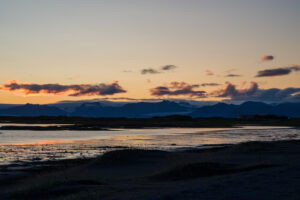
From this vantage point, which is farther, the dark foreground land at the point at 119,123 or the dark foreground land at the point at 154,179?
the dark foreground land at the point at 119,123

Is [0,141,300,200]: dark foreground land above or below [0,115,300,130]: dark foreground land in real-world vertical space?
below

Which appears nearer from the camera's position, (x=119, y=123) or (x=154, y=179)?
(x=154, y=179)

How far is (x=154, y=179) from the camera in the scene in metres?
19.7

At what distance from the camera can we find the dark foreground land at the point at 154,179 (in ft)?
44.0

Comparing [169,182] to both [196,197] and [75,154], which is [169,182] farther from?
[75,154]

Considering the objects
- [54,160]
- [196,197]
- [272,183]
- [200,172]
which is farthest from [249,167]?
[54,160]

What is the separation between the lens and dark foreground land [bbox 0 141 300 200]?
1341cm

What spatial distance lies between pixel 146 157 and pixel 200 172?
309 inches

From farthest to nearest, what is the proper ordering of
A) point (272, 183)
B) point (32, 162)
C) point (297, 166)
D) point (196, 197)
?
1. point (32, 162)
2. point (297, 166)
3. point (272, 183)
4. point (196, 197)

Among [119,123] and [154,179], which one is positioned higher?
[119,123]

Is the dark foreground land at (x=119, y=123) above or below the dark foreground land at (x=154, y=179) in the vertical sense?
above

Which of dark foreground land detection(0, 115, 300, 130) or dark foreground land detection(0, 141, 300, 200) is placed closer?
dark foreground land detection(0, 141, 300, 200)

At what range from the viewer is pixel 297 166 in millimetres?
18391

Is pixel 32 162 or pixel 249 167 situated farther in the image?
pixel 32 162
